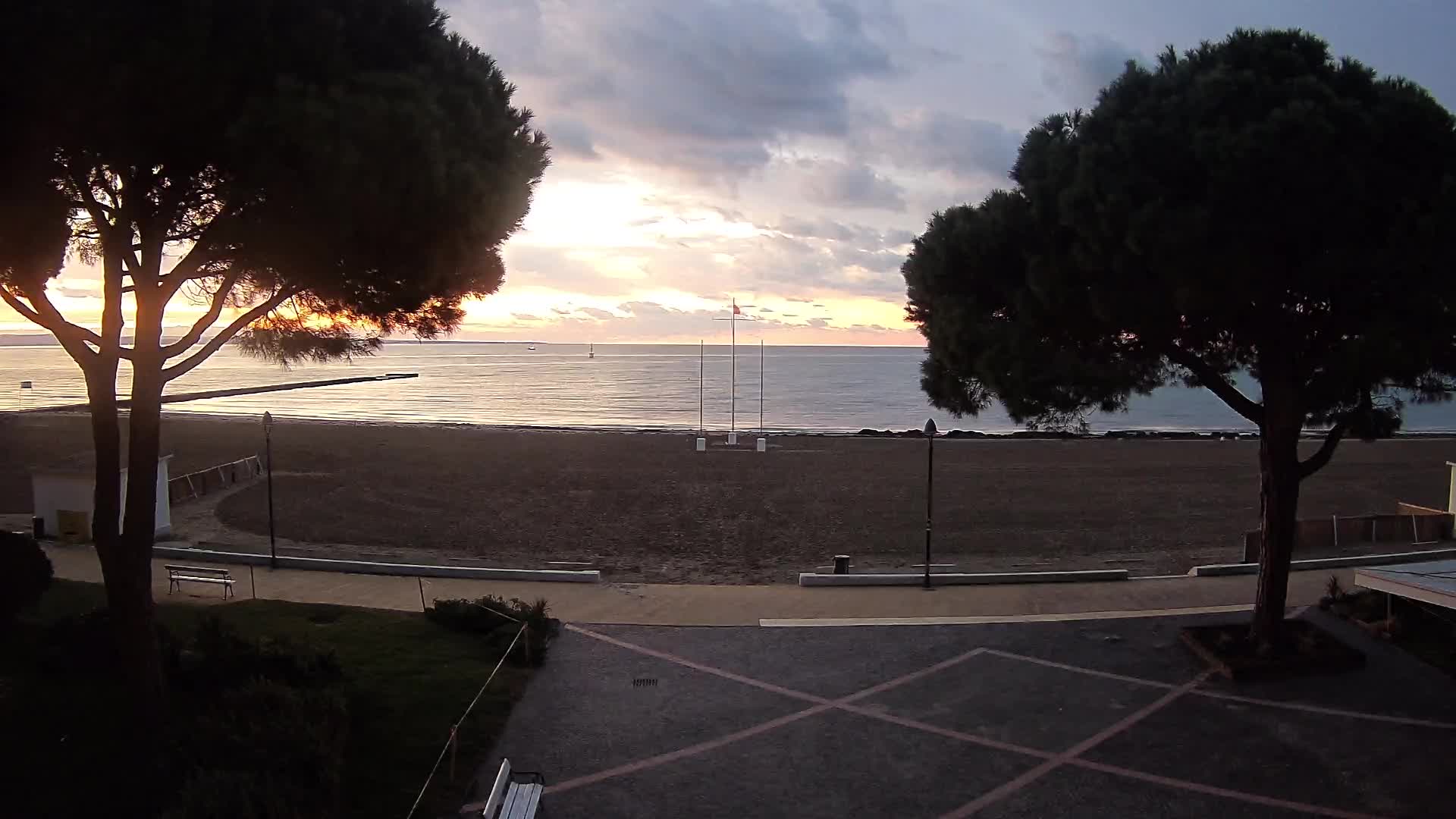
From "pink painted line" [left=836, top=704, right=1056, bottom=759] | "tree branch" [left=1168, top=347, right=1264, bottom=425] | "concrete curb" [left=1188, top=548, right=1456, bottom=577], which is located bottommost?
"pink painted line" [left=836, top=704, right=1056, bottom=759]

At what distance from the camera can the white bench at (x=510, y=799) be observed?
661 cm

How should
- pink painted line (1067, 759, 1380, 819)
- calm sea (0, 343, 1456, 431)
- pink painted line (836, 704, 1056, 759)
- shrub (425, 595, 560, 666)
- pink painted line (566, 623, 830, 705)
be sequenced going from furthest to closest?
calm sea (0, 343, 1456, 431), shrub (425, 595, 560, 666), pink painted line (566, 623, 830, 705), pink painted line (836, 704, 1056, 759), pink painted line (1067, 759, 1380, 819)

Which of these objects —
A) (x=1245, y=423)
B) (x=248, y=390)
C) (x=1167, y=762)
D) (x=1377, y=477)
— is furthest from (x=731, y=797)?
(x=248, y=390)

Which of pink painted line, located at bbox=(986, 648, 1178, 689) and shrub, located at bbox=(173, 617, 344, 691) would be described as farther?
pink painted line, located at bbox=(986, 648, 1178, 689)

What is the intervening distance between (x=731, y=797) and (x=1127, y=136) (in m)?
7.40

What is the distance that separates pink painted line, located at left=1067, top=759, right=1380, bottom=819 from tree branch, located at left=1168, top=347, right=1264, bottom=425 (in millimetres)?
4490

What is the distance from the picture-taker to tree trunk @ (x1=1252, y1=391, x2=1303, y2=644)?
423 inches

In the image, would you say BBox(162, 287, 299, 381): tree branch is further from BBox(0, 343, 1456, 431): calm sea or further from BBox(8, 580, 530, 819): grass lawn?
BBox(0, 343, 1456, 431): calm sea

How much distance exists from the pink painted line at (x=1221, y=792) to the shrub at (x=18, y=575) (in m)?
9.93

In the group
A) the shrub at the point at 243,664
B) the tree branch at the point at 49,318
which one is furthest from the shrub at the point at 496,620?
the tree branch at the point at 49,318

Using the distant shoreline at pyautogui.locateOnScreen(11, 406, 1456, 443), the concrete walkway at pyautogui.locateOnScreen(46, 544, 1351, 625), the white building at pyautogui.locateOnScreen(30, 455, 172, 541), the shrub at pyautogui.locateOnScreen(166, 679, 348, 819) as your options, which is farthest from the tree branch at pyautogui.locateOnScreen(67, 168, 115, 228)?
the distant shoreline at pyautogui.locateOnScreen(11, 406, 1456, 443)

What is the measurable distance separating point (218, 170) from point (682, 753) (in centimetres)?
640

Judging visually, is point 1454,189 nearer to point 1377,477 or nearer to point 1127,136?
point 1127,136

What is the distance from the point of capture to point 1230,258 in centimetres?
877
